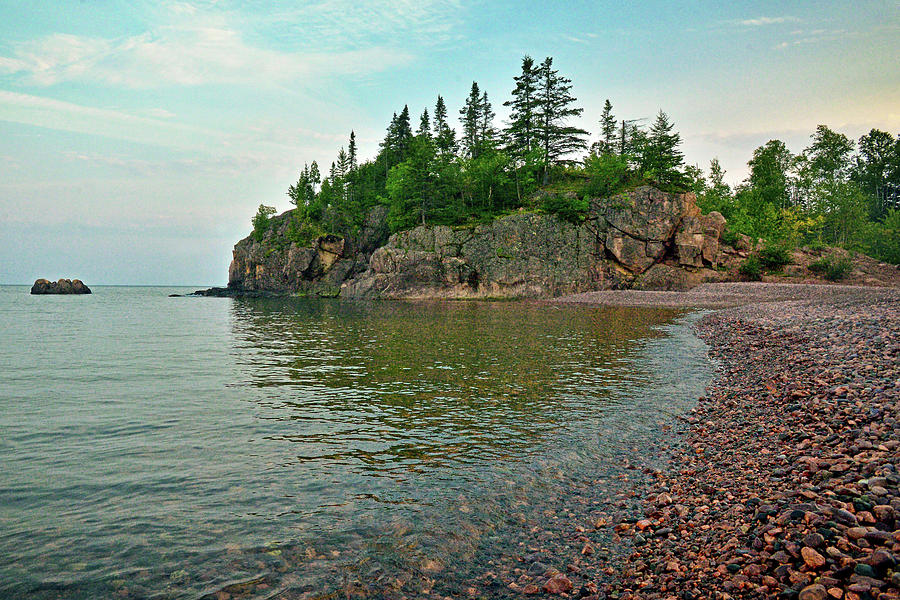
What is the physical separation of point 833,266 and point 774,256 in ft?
25.7

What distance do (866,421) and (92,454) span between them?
58.7 ft

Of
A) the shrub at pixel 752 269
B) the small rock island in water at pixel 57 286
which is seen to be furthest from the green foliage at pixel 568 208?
the small rock island in water at pixel 57 286

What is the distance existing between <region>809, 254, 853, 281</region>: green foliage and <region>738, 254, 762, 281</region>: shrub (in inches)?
309

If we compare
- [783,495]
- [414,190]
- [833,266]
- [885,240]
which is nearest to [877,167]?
[885,240]

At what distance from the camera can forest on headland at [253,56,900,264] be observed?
85875mm

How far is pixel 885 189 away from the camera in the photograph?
113188 mm

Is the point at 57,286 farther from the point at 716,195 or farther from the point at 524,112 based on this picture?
the point at 716,195

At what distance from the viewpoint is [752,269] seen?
76062 mm

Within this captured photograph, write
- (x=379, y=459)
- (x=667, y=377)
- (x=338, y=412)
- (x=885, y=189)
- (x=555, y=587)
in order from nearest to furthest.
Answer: (x=555, y=587) < (x=379, y=459) < (x=338, y=412) < (x=667, y=377) < (x=885, y=189)

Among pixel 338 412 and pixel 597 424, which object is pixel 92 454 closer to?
pixel 338 412

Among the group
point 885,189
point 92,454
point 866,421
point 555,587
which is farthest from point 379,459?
point 885,189

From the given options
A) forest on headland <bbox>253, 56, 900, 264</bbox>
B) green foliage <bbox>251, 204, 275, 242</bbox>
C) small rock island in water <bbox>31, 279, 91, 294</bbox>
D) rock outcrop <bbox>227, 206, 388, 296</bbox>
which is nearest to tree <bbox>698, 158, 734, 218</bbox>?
forest on headland <bbox>253, 56, 900, 264</bbox>

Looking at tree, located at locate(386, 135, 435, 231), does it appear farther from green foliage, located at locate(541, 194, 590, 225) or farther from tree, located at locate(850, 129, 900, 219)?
tree, located at locate(850, 129, 900, 219)

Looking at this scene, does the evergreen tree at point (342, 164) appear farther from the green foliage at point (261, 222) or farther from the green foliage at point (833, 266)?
the green foliage at point (833, 266)
